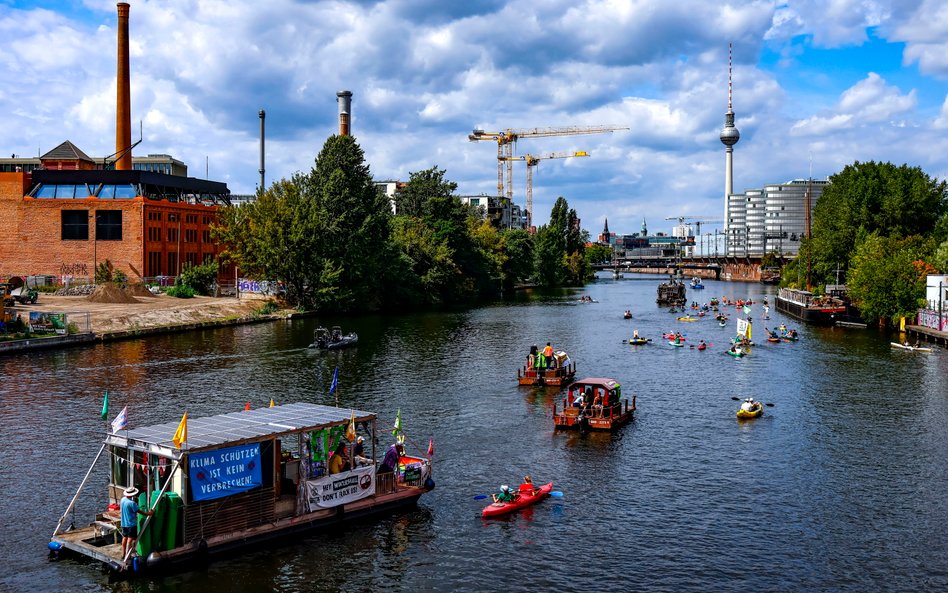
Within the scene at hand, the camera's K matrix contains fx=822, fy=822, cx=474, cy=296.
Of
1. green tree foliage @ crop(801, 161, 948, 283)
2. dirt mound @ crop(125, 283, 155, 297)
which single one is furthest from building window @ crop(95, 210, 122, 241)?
green tree foliage @ crop(801, 161, 948, 283)

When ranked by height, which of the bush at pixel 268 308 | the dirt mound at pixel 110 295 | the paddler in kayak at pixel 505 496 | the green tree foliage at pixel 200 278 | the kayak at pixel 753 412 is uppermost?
the green tree foliage at pixel 200 278

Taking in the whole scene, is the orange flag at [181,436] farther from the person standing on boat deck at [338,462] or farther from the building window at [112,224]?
the building window at [112,224]

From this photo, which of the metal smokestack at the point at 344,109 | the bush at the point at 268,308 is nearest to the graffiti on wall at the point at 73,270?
the bush at the point at 268,308

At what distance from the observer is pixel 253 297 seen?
129m

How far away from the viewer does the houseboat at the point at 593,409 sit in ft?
168

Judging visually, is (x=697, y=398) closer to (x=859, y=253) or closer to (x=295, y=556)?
(x=295, y=556)

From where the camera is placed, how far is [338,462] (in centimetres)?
3409

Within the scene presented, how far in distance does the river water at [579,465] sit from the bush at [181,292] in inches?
1466

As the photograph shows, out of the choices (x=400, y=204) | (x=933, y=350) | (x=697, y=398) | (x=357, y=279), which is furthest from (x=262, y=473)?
(x=400, y=204)

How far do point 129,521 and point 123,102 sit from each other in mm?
128227

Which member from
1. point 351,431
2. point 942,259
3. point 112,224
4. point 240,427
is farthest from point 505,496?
point 112,224

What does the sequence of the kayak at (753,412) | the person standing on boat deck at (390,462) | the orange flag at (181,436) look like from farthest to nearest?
the kayak at (753,412)
the person standing on boat deck at (390,462)
the orange flag at (181,436)

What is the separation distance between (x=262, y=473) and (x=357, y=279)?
10021 centimetres

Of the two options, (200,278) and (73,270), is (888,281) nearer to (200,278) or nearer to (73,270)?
(200,278)
